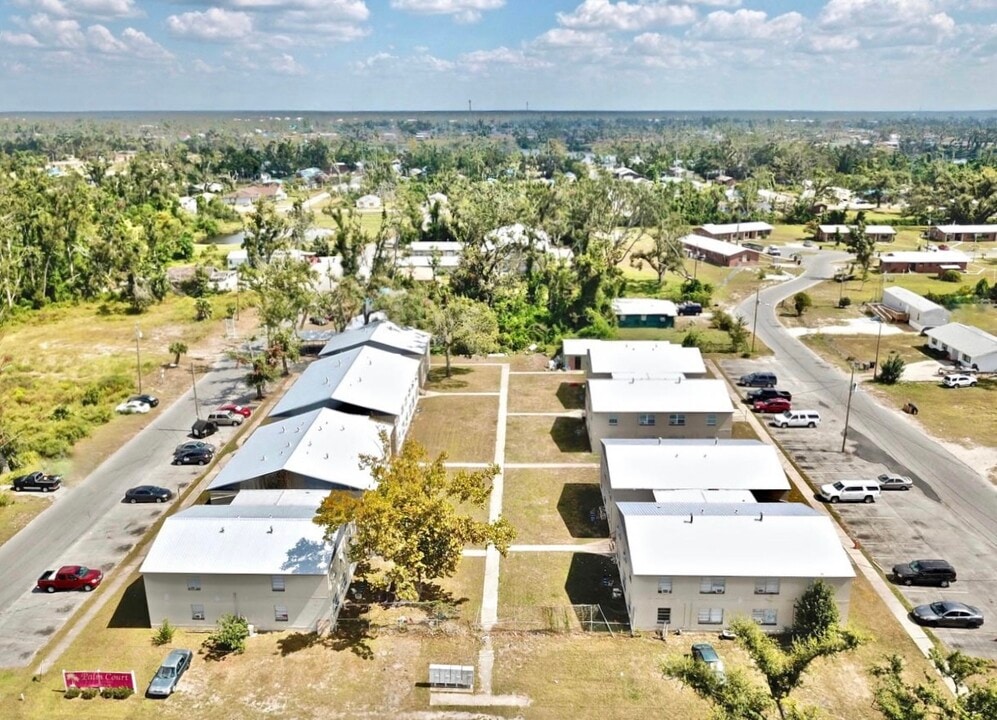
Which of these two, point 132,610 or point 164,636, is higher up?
point 164,636

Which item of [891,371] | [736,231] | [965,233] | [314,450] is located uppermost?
[736,231]

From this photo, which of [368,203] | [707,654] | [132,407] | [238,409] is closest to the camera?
[707,654]

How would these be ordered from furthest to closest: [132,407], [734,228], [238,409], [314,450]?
[734,228] < [132,407] < [238,409] < [314,450]

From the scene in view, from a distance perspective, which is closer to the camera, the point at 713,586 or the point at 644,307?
the point at 713,586

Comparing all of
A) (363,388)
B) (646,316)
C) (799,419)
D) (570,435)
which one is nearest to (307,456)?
(363,388)

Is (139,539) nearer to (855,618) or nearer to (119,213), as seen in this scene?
(855,618)

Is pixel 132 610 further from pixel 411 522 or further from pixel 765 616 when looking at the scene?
pixel 765 616

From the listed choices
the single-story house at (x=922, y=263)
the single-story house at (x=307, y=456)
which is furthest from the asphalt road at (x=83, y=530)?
the single-story house at (x=922, y=263)

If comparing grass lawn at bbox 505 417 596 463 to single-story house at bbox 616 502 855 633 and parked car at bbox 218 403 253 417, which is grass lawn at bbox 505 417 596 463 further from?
parked car at bbox 218 403 253 417
